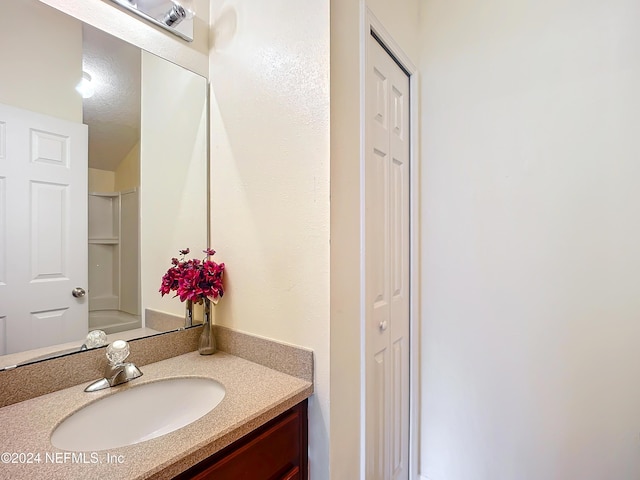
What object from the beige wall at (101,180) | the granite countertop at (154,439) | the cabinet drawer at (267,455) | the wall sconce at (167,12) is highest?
the wall sconce at (167,12)

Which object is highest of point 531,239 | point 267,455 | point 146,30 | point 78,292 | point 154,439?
point 146,30

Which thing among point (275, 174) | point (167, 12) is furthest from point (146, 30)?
point (275, 174)

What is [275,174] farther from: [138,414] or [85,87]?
[138,414]

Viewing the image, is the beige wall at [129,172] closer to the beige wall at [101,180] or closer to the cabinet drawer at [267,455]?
the beige wall at [101,180]

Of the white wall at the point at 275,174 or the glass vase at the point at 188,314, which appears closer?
the white wall at the point at 275,174

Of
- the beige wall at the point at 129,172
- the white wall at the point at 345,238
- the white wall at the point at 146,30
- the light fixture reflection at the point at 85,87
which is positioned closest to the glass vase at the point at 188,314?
the beige wall at the point at 129,172

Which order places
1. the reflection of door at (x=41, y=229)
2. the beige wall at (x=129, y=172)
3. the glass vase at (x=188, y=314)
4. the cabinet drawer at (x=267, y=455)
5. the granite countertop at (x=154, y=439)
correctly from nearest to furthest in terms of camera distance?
the granite countertop at (x=154, y=439) < the cabinet drawer at (x=267, y=455) < the reflection of door at (x=41, y=229) < the beige wall at (x=129, y=172) < the glass vase at (x=188, y=314)

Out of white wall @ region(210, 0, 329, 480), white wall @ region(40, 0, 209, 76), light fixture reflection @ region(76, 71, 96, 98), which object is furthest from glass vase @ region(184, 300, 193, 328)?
white wall @ region(40, 0, 209, 76)

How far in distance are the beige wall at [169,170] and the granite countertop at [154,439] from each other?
1.29 feet

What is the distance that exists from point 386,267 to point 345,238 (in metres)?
0.36

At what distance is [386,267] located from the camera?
1235 mm

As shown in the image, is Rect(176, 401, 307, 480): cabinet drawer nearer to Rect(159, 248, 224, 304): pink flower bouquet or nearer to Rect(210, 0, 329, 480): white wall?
Rect(210, 0, 329, 480): white wall

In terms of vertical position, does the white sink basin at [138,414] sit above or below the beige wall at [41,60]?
below

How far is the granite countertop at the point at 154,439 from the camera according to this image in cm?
56
